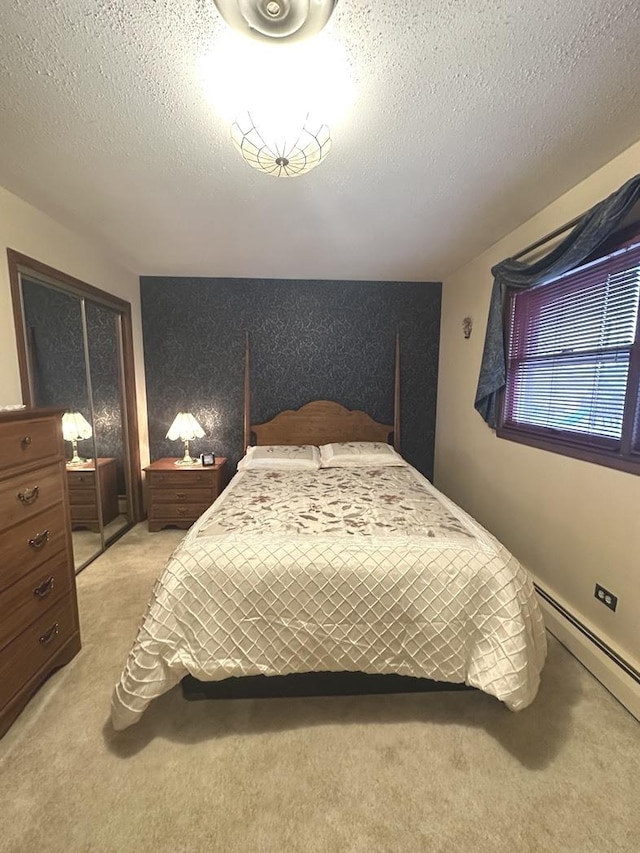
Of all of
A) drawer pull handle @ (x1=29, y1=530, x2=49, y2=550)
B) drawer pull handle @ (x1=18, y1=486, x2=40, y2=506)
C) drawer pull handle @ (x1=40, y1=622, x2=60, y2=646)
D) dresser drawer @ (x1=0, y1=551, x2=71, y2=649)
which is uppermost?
drawer pull handle @ (x1=18, y1=486, x2=40, y2=506)

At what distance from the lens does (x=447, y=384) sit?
331cm

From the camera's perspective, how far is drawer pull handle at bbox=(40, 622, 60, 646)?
150cm

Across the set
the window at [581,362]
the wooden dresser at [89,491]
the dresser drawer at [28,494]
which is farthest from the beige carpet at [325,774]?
the wooden dresser at [89,491]

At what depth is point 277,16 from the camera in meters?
0.90

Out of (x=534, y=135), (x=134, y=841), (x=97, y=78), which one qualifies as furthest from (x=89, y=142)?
(x=134, y=841)

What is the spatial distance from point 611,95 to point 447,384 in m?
2.25

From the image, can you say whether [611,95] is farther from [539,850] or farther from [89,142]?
[539,850]

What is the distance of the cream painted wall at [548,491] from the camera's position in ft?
5.02

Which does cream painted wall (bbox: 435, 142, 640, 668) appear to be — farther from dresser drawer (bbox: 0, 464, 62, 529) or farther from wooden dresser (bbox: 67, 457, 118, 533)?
wooden dresser (bbox: 67, 457, 118, 533)

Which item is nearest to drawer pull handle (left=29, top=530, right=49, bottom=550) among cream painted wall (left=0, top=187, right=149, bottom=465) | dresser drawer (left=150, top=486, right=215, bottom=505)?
cream painted wall (left=0, top=187, right=149, bottom=465)

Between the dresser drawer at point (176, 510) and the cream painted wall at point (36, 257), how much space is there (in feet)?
4.80

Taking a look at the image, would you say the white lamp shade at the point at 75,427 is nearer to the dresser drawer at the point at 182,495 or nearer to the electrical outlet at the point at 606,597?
the dresser drawer at the point at 182,495

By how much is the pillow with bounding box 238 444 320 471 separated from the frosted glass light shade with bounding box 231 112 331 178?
1.97m

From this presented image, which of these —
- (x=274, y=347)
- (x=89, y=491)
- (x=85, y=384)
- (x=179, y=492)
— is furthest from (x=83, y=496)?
(x=274, y=347)
